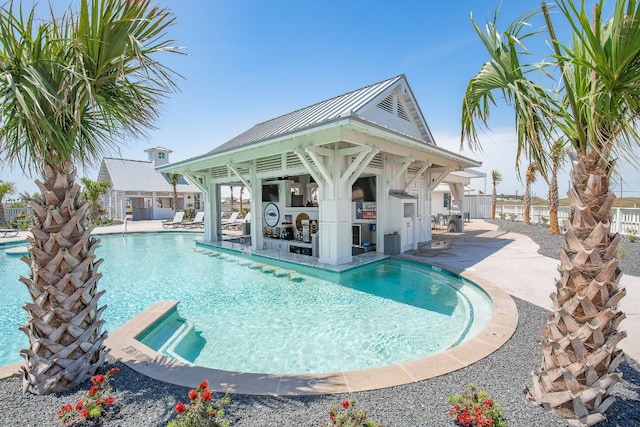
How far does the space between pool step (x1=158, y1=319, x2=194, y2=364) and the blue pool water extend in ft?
0.05

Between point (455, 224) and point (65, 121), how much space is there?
16.9 meters

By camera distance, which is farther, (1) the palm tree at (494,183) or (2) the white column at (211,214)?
(1) the palm tree at (494,183)

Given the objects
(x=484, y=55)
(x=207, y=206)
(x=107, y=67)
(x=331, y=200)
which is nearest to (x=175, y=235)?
(x=207, y=206)

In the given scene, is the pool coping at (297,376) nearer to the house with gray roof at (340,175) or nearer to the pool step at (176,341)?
the pool step at (176,341)

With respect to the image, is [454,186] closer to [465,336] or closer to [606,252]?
[465,336]

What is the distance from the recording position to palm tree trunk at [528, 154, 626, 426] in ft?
6.58

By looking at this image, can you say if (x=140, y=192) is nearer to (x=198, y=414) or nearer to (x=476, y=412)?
(x=198, y=414)

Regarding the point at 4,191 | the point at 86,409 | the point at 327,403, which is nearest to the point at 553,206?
the point at 327,403

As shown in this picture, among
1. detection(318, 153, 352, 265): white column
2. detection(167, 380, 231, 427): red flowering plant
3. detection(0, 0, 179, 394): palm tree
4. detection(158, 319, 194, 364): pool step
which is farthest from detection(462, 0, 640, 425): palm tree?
detection(318, 153, 352, 265): white column

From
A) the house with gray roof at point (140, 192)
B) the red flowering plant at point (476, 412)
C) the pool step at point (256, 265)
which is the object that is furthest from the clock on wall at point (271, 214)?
the house with gray roof at point (140, 192)

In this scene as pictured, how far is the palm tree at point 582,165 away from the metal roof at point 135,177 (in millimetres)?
28874

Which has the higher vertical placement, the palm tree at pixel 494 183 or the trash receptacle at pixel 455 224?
the palm tree at pixel 494 183

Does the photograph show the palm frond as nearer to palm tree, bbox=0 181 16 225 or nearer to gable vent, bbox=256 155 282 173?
gable vent, bbox=256 155 282 173

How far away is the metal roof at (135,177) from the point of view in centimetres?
2652
